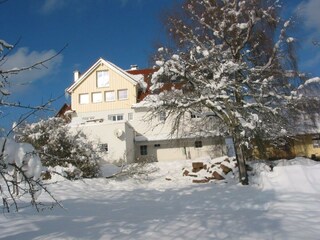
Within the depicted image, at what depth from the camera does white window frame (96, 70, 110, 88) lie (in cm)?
3450

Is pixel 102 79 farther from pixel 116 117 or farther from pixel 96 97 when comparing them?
pixel 116 117

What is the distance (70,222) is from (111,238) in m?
2.03

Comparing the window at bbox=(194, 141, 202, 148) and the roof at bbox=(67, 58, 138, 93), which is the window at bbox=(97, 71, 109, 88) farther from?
the window at bbox=(194, 141, 202, 148)

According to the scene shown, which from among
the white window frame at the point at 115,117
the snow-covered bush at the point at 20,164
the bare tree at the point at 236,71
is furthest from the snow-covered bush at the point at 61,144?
the snow-covered bush at the point at 20,164

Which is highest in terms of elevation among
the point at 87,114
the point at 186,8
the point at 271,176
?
the point at 186,8

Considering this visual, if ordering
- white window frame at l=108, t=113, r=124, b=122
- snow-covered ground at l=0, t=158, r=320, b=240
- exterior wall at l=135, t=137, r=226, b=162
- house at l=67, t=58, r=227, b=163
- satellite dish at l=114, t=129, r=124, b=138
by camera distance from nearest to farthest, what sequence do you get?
snow-covered ground at l=0, t=158, r=320, b=240
satellite dish at l=114, t=129, r=124, b=138
house at l=67, t=58, r=227, b=163
exterior wall at l=135, t=137, r=226, b=162
white window frame at l=108, t=113, r=124, b=122

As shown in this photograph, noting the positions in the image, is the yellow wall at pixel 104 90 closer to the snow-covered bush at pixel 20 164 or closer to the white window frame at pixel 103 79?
the white window frame at pixel 103 79

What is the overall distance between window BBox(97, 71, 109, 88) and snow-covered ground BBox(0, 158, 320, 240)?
1567 cm

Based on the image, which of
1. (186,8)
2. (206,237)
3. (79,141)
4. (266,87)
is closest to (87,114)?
(79,141)

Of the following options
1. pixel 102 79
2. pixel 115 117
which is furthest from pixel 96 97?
pixel 115 117

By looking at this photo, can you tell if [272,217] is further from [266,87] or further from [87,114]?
[87,114]

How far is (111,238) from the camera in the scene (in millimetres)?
5852

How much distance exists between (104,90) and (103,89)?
5.7 inches

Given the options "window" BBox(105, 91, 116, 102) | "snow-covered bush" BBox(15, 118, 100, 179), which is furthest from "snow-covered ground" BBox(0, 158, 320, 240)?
"window" BBox(105, 91, 116, 102)
